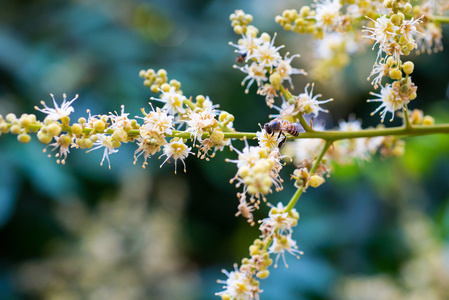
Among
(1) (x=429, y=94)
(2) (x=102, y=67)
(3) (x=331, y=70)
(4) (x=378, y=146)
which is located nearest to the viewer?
(4) (x=378, y=146)

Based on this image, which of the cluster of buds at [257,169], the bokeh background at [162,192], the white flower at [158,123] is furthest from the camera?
the bokeh background at [162,192]

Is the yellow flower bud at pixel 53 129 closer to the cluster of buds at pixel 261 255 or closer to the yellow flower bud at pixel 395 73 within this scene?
the cluster of buds at pixel 261 255

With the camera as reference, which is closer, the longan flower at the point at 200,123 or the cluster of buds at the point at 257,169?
the cluster of buds at the point at 257,169

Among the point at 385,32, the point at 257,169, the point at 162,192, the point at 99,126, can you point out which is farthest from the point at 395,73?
the point at 162,192

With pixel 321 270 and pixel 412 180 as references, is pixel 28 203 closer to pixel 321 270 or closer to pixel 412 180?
pixel 321 270

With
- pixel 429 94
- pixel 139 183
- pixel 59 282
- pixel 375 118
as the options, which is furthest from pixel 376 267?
pixel 59 282

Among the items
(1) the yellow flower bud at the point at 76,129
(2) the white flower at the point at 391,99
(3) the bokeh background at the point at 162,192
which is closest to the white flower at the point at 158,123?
(1) the yellow flower bud at the point at 76,129
